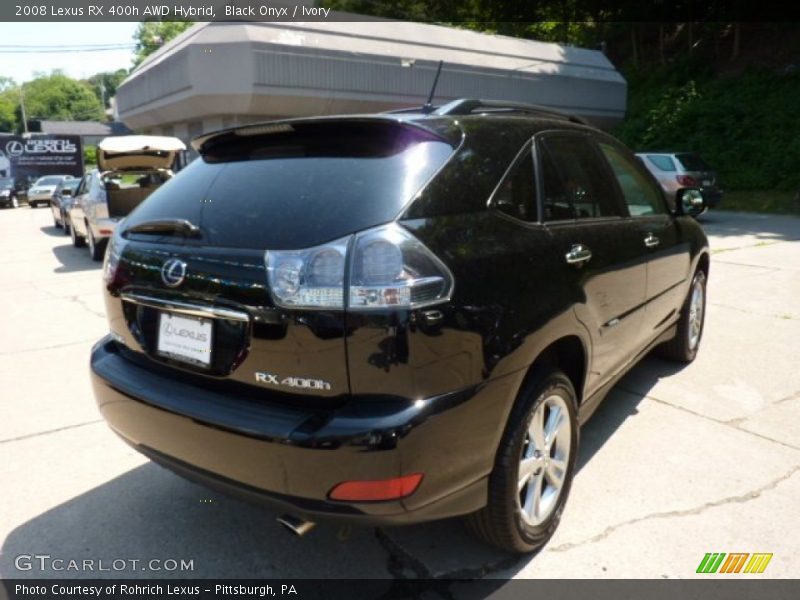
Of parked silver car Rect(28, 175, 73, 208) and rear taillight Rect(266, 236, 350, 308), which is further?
parked silver car Rect(28, 175, 73, 208)

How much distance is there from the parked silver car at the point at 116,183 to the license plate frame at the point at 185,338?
8.26 meters

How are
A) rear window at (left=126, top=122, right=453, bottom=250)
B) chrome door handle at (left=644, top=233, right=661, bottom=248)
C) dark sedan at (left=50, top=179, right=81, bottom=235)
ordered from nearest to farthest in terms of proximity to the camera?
rear window at (left=126, top=122, right=453, bottom=250) < chrome door handle at (left=644, top=233, right=661, bottom=248) < dark sedan at (left=50, top=179, right=81, bottom=235)

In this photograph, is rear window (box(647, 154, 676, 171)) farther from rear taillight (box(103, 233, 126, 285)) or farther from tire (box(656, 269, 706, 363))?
rear taillight (box(103, 233, 126, 285))

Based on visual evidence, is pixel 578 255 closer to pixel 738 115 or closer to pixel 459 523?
pixel 459 523

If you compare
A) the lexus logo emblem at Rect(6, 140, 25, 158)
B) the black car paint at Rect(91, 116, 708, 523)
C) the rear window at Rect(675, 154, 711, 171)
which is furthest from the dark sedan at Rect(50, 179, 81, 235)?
the lexus logo emblem at Rect(6, 140, 25, 158)

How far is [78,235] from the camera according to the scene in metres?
12.2

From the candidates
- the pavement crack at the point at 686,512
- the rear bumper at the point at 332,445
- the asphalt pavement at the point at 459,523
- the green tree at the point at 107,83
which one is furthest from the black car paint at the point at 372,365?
the green tree at the point at 107,83

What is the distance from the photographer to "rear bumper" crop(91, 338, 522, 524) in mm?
1906

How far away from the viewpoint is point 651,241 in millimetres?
3561

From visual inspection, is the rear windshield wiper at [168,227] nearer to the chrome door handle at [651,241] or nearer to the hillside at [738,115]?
the chrome door handle at [651,241]

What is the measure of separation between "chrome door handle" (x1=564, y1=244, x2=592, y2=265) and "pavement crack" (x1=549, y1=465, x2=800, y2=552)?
1.15 metres

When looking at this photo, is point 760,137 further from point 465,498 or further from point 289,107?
point 465,498

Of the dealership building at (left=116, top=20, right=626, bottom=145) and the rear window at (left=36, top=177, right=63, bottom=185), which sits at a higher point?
the dealership building at (left=116, top=20, right=626, bottom=145)

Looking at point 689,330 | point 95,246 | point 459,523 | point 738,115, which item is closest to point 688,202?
point 689,330
